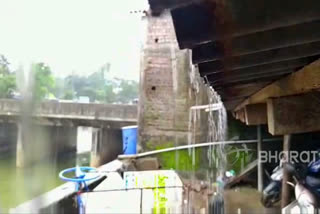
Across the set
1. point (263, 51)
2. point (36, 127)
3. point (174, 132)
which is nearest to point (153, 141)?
point (174, 132)

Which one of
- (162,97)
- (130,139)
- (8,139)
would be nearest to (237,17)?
(8,139)

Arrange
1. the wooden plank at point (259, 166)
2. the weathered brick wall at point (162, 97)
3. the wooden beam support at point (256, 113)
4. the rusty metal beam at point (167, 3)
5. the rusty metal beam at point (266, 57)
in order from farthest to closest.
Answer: the weathered brick wall at point (162, 97) → the wooden plank at point (259, 166) → the wooden beam support at point (256, 113) → the rusty metal beam at point (266, 57) → the rusty metal beam at point (167, 3)

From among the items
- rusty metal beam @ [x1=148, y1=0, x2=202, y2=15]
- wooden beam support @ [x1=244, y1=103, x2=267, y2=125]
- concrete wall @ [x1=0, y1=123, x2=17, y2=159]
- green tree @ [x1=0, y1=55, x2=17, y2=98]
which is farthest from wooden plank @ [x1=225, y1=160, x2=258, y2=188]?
rusty metal beam @ [x1=148, y1=0, x2=202, y2=15]

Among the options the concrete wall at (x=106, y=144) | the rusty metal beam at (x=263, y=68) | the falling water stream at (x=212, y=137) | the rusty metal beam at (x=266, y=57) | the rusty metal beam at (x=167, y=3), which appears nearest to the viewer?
the rusty metal beam at (x=167, y=3)

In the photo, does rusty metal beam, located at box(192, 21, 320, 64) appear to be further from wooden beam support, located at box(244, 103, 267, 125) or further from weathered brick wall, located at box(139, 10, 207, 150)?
weathered brick wall, located at box(139, 10, 207, 150)

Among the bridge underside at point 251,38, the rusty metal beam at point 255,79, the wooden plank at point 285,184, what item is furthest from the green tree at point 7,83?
the wooden plank at point 285,184

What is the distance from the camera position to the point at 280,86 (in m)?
1.45

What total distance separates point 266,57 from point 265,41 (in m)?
0.20

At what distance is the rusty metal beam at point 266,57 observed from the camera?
0.92 meters

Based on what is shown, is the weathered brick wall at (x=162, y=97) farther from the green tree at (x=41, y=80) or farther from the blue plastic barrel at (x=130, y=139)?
the green tree at (x=41, y=80)

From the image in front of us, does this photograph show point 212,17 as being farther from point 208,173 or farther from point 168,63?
point 168,63

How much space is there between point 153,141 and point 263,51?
14.0 feet

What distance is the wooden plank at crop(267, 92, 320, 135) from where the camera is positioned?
1577 millimetres

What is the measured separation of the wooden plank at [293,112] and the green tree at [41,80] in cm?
100
